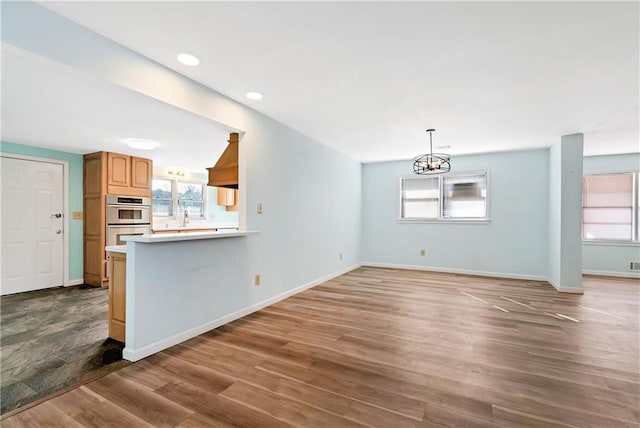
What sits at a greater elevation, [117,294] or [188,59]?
[188,59]

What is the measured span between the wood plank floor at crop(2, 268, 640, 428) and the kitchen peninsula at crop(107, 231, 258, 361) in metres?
0.16

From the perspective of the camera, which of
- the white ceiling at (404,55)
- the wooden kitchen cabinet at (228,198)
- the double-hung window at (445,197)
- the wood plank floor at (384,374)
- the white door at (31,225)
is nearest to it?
the wood plank floor at (384,374)

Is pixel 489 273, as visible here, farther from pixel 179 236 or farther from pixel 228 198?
pixel 228 198

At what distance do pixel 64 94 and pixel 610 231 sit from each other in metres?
9.07

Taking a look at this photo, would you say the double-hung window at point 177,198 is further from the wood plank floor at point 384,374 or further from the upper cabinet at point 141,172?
the wood plank floor at point 384,374

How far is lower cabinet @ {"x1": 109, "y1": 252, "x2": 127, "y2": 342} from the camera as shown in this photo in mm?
2668

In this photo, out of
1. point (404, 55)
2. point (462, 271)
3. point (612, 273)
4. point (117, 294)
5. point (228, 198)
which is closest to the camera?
point (404, 55)

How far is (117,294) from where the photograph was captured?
8.92 ft

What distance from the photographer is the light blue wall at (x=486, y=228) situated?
548 centimetres

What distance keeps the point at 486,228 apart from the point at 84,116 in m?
6.75

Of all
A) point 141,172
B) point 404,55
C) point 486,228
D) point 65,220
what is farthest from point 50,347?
point 486,228

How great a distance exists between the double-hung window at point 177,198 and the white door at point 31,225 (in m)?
1.76

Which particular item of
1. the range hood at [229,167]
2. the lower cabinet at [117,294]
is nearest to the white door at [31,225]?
the lower cabinet at [117,294]

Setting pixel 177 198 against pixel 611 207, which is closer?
pixel 611 207
